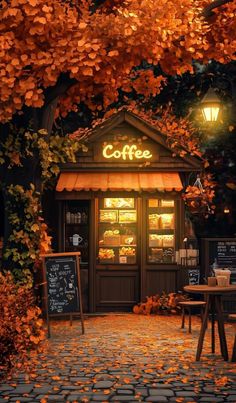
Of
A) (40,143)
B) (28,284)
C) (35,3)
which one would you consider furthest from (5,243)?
(35,3)

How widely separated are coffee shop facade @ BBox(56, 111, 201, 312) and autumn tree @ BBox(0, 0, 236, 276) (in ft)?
11.6

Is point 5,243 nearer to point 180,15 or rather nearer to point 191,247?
point 180,15

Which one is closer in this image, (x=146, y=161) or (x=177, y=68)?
(x=177, y=68)

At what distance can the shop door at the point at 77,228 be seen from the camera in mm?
16359

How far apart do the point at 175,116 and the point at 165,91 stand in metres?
0.99

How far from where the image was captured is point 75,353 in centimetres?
1088

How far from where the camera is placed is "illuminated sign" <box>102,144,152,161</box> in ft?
53.3

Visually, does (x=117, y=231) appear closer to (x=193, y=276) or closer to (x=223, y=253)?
(x=193, y=276)

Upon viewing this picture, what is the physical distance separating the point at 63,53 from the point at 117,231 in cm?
642

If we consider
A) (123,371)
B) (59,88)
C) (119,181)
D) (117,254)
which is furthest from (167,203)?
(123,371)

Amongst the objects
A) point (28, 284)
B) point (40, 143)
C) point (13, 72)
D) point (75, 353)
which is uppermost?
point (13, 72)

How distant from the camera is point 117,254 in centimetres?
1655

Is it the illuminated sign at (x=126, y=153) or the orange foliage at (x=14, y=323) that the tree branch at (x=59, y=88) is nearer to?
the orange foliage at (x=14, y=323)

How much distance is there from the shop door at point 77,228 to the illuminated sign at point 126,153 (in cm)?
118
